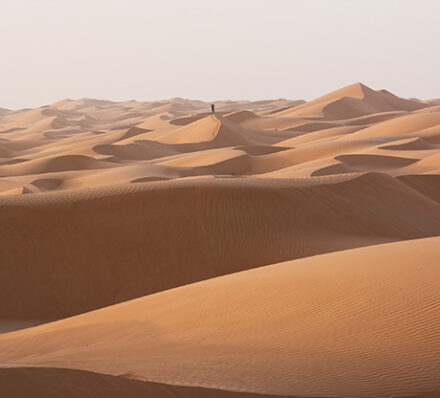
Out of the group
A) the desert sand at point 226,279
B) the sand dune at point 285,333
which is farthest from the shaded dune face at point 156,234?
the sand dune at point 285,333

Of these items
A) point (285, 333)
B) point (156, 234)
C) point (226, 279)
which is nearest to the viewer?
point (285, 333)

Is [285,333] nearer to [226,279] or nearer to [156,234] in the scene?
[226,279]

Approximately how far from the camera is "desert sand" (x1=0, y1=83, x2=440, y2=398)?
4348 millimetres

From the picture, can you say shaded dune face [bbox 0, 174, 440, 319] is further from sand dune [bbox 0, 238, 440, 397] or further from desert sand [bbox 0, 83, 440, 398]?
sand dune [bbox 0, 238, 440, 397]

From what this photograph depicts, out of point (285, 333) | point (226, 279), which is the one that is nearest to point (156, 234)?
point (226, 279)

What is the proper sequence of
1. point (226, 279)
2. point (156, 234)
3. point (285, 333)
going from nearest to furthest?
point (285, 333) < point (226, 279) < point (156, 234)

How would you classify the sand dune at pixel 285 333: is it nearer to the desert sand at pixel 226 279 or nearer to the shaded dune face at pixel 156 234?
the desert sand at pixel 226 279

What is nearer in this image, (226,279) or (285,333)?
(285,333)

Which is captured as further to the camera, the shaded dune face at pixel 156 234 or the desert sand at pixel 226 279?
the shaded dune face at pixel 156 234

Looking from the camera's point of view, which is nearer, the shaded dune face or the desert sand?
the desert sand

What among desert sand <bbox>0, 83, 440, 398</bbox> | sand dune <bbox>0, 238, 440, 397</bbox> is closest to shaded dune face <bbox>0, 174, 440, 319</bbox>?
desert sand <bbox>0, 83, 440, 398</bbox>

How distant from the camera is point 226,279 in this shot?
8.53 metres

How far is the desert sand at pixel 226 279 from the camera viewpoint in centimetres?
435

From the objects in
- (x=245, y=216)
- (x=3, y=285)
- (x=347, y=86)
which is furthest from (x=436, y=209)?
(x=347, y=86)
